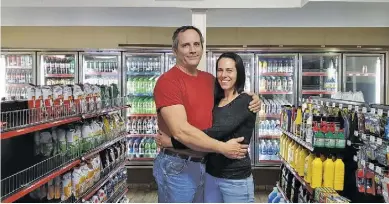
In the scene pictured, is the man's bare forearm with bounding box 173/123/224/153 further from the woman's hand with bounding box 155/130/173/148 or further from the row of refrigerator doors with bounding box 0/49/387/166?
the row of refrigerator doors with bounding box 0/49/387/166

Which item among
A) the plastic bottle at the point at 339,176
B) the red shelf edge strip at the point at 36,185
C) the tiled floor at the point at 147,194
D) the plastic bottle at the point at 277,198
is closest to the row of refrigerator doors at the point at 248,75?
the tiled floor at the point at 147,194

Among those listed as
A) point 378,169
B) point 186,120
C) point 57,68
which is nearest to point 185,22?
point 186,120

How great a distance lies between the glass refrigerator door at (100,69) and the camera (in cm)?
717

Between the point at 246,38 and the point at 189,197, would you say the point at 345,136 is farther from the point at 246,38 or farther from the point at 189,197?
the point at 246,38

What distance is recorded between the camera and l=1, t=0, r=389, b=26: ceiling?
11.3 feet

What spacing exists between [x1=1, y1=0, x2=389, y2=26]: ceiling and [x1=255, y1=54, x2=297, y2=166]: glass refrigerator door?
7.91 ft

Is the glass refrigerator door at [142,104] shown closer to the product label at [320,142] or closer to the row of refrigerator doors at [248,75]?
the row of refrigerator doors at [248,75]

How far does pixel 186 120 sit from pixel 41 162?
4.98 ft

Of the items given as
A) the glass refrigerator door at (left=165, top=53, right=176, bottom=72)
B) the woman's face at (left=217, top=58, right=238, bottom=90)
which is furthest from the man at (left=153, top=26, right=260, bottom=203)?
the glass refrigerator door at (left=165, top=53, right=176, bottom=72)

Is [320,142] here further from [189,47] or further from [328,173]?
[189,47]

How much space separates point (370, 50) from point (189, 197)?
5.26 meters

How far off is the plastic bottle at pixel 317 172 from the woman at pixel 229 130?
49.3 inches

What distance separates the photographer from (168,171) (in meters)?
2.67

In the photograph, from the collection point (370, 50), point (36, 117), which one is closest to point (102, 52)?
point (36, 117)
